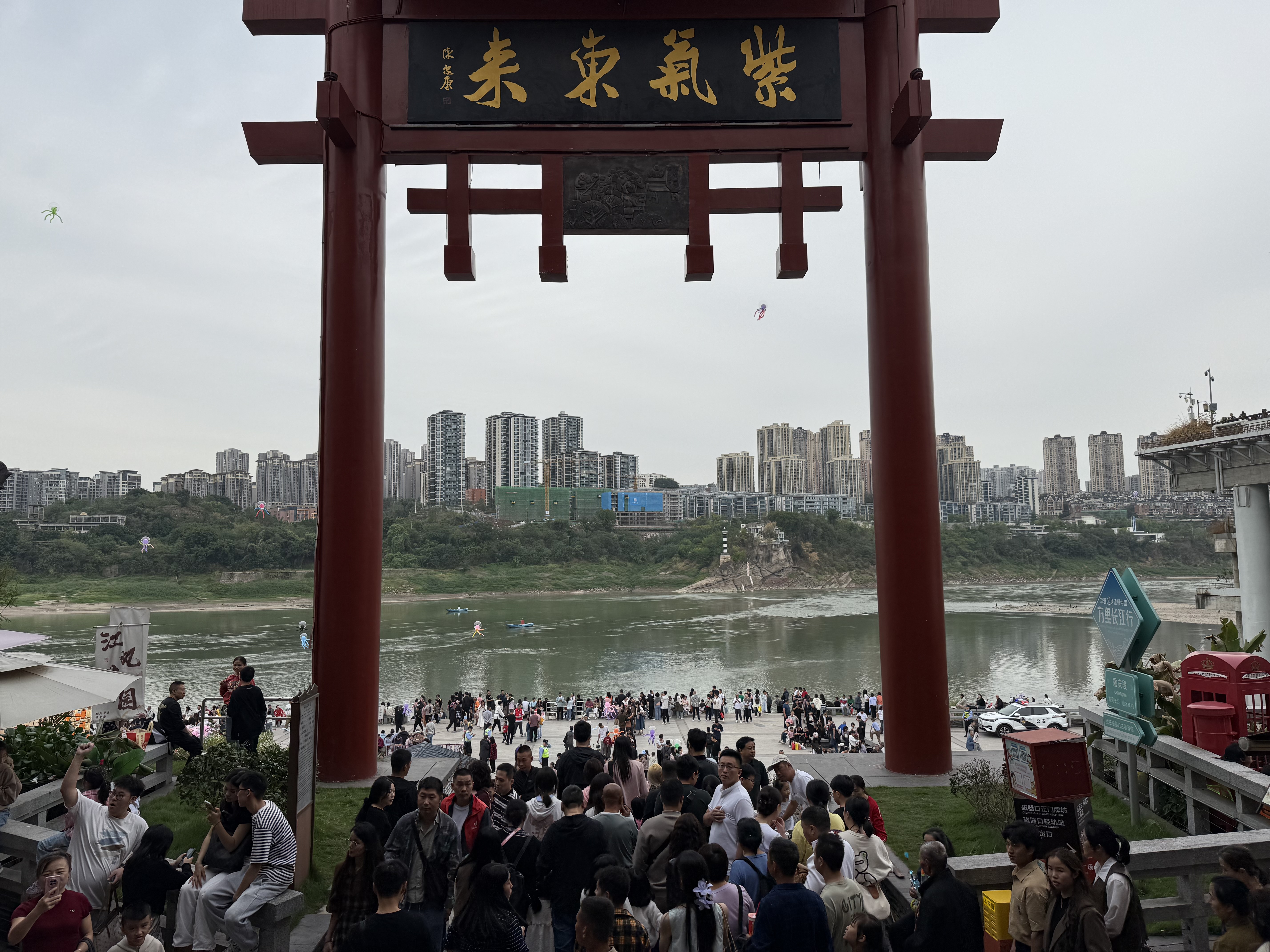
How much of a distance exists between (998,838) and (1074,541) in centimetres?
7326

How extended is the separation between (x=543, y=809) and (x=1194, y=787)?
14.6 ft

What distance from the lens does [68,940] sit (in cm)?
334

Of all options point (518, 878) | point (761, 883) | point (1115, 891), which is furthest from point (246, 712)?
point (1115, 891)

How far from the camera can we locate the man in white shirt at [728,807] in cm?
391

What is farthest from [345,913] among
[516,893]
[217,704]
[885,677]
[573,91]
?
[217,704]

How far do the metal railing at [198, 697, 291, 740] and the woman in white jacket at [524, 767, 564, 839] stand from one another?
2596 millimetres

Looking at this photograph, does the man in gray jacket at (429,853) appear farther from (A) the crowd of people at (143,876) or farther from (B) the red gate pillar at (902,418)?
(B) the red gate pillar at (902,418)

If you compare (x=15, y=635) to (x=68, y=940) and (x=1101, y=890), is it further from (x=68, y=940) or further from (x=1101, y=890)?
(x=1101, y=890)

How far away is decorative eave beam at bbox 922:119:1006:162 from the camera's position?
27.2ft

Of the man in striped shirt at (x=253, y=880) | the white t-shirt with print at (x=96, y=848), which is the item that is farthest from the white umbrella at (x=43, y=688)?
the man in striped shirt at (x=253, y=880)

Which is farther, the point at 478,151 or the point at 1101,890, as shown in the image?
the point at 478,151

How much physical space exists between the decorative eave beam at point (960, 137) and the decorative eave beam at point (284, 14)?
646cm

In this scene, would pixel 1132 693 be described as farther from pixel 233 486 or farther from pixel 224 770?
pixel 233 486

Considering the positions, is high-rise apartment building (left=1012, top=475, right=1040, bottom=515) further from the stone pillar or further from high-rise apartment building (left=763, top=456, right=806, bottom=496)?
the stone pillar
